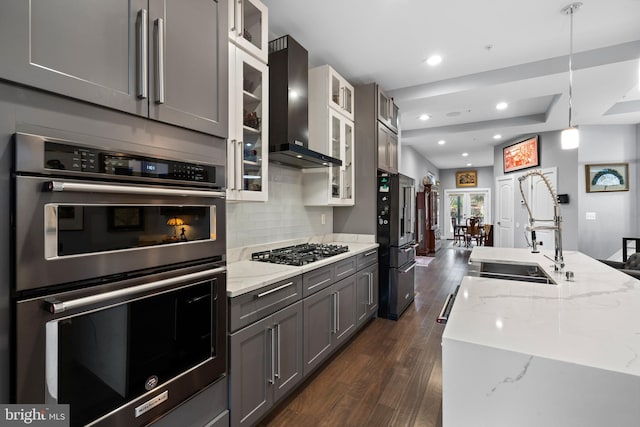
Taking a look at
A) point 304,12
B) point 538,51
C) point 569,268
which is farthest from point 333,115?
point 569,268

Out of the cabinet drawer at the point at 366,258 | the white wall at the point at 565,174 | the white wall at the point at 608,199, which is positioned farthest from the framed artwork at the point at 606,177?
the cabinet drawer at the point at 366,258

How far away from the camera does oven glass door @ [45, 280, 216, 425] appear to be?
97 centimetres

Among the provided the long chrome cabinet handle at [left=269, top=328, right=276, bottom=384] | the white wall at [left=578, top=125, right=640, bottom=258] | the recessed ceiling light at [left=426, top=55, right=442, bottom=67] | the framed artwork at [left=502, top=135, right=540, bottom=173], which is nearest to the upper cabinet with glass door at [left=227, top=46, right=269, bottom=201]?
the long chrome cabinet handle at [left=269, top=328, right=276, bottom=384]

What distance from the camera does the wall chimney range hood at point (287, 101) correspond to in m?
2.41

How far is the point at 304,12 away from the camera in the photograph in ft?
8.07

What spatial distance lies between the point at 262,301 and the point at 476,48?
3152 millimetres

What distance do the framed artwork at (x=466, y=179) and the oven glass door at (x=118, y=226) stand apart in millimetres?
11913

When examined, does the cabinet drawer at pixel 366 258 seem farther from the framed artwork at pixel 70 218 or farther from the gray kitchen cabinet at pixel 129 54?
the framed artwork at pixel 70 218

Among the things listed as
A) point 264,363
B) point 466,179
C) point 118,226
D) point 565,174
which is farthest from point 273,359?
point 466,179

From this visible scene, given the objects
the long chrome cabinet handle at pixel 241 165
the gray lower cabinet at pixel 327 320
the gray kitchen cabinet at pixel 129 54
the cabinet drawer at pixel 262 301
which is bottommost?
the gray lower cabinet at pixel 327 320

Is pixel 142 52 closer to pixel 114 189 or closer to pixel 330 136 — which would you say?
pixel 114 189

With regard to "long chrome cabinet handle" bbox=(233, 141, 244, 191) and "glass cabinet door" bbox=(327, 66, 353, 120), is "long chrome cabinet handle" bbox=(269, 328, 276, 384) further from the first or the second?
"glass cabinet door" bbox=(327, 66, 353, 120)

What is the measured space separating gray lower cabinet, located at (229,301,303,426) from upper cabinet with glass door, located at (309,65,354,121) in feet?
6.98

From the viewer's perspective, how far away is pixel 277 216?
2932 mm
